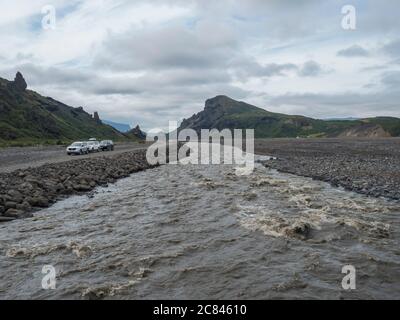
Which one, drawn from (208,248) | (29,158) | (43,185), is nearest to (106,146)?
(29,158)

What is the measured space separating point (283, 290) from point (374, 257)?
422 cm

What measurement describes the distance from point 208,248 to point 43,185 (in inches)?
679

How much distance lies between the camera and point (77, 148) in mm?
65000

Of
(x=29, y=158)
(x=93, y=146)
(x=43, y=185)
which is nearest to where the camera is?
(x=43, y=185)

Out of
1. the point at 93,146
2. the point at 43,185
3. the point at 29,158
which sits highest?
the point at 93,146

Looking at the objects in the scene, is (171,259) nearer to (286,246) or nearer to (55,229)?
(286,246)

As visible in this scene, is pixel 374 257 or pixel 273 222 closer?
pixel 374 257

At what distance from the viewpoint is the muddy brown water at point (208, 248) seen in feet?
38.1

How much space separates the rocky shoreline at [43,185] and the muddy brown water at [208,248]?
1079mm

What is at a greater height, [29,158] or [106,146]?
[106,146]

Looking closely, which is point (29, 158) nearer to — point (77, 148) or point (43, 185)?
point (77, 148)
